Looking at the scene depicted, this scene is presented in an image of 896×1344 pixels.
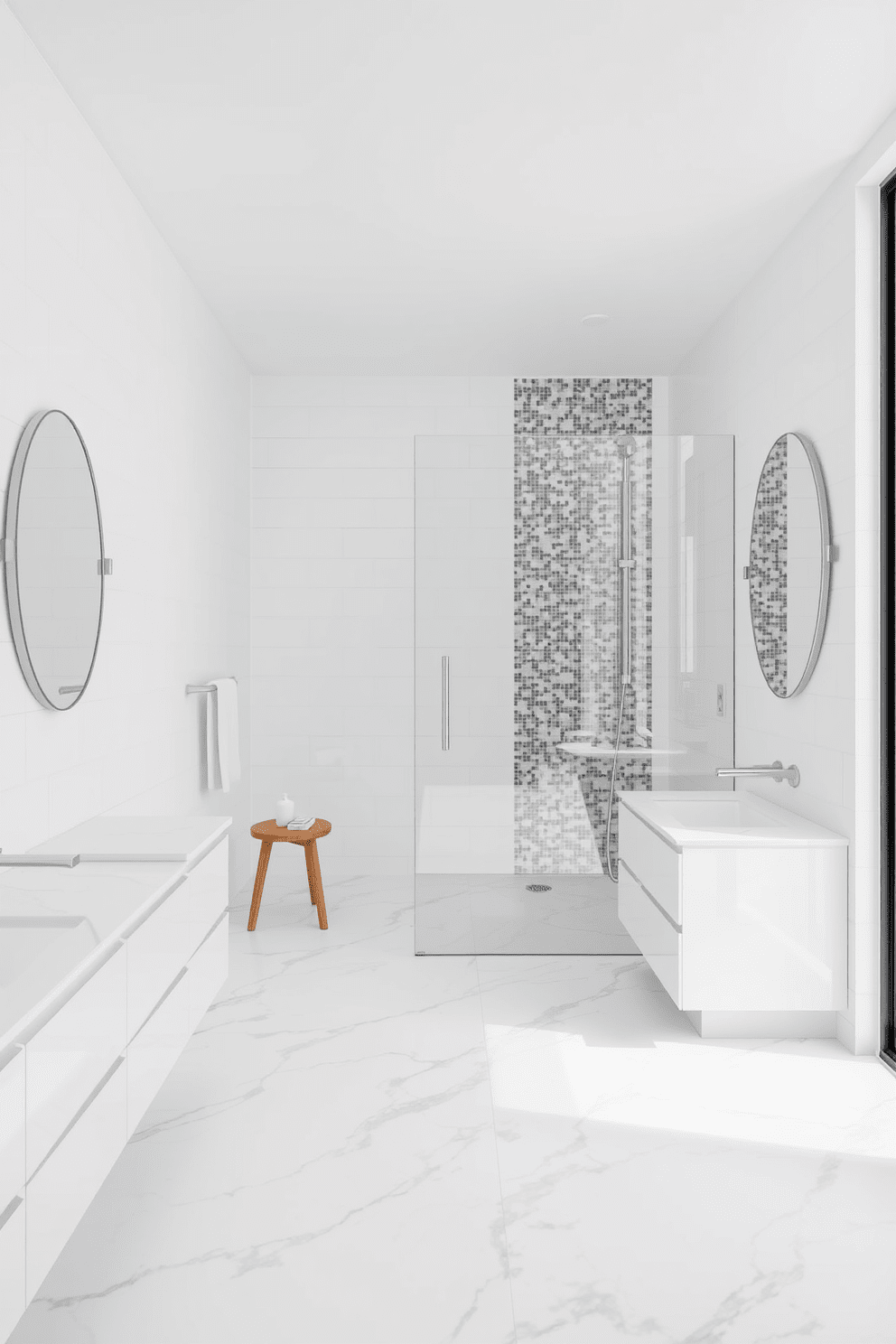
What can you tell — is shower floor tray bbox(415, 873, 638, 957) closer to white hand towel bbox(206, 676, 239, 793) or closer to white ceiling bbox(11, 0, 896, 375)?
white hand towel bbox(206, 676, 239, 793)

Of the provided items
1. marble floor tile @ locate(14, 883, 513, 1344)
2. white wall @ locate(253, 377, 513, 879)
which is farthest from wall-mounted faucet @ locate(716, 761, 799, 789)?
white wall @ locate(253, 377, 513, 879)

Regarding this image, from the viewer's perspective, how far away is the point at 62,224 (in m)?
2.37

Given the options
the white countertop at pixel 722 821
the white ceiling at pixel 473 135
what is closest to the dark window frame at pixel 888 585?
the white countertop at pixel 722 821

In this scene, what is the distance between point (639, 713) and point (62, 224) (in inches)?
100

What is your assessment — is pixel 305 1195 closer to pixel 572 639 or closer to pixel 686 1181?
pixel 686 1181

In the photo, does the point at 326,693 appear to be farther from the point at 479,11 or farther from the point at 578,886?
the point at 479,11

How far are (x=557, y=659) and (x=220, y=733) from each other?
4.74 ft

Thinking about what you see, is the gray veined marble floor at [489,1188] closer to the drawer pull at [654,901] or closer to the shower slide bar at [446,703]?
the drawer pull at [654,901]

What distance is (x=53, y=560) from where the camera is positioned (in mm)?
2299

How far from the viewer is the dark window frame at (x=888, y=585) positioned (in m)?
2.71

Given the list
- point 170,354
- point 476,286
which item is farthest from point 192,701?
point 476,286

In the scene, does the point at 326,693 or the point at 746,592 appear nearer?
the point at 746,592

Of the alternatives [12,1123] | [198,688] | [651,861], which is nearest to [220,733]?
[198,688]

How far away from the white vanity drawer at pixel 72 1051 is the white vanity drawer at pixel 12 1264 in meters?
0.06
